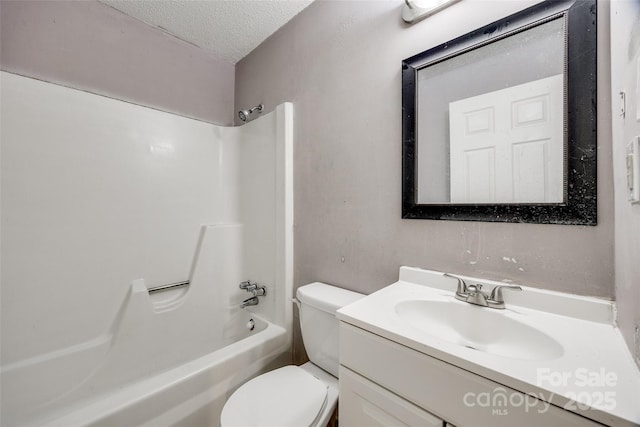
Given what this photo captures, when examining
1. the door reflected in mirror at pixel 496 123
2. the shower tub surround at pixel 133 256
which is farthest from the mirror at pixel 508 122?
the shower tub surround at pixel 133 256

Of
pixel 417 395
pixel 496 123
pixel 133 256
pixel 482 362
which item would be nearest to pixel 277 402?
pixel 417 395

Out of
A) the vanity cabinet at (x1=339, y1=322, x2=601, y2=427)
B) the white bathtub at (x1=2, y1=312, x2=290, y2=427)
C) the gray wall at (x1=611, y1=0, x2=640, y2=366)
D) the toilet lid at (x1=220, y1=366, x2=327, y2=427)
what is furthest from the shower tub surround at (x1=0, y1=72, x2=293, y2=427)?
the gray wall at (x1=611, y1=0, x2=640, y2=366)

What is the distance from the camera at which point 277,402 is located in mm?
923

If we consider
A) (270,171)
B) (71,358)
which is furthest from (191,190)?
(71,358)

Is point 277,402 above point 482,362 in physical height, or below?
below

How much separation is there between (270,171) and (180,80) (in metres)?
0.92

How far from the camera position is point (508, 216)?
2.64ft

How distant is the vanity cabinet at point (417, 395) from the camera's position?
1.52 ft

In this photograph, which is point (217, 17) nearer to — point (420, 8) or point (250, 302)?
point (420, 8)

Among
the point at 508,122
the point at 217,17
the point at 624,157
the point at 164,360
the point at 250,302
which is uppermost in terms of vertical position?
the point at 217,17

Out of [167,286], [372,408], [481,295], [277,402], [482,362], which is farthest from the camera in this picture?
[167,286]

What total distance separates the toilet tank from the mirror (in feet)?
1.62

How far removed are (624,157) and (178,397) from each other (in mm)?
1582

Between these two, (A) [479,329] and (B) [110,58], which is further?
(B) [110,58]
